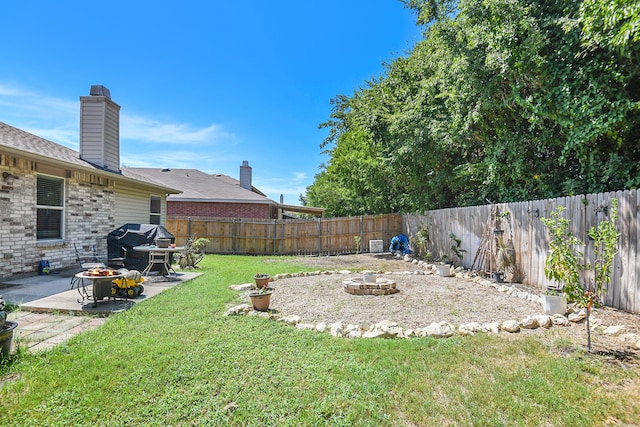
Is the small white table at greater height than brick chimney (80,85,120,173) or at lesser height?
lesser

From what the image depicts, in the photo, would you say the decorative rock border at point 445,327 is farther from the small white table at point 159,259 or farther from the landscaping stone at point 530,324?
the small white table at point 159,259

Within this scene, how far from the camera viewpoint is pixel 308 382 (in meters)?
2.70

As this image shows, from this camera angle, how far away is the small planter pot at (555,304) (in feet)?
14.7

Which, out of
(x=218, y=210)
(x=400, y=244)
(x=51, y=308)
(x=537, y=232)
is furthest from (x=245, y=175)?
(x=537, y=232)

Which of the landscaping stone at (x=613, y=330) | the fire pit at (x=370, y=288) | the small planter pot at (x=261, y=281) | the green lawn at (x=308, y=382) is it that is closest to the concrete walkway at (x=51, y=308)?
the green lawn at (x=308, y=382)

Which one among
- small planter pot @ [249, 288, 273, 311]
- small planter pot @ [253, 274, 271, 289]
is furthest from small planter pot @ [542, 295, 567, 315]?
small planter pot @ [253, 274, 271, 289]

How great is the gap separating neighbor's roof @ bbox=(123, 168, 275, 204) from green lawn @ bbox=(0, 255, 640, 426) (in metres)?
12.5

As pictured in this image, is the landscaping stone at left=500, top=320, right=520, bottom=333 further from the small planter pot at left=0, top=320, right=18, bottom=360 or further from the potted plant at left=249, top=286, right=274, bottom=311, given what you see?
the small planter pot at left=0, top=320, right=18, bottom=360

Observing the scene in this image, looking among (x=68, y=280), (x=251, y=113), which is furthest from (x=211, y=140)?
(x=68, y=280)

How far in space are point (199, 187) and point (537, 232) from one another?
15.7 m

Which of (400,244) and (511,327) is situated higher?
(400,244)

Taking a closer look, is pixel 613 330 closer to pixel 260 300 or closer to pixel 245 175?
pixel 260 300

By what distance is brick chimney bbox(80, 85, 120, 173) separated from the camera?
945 cm

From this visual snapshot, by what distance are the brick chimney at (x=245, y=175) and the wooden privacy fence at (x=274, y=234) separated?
5.33m
